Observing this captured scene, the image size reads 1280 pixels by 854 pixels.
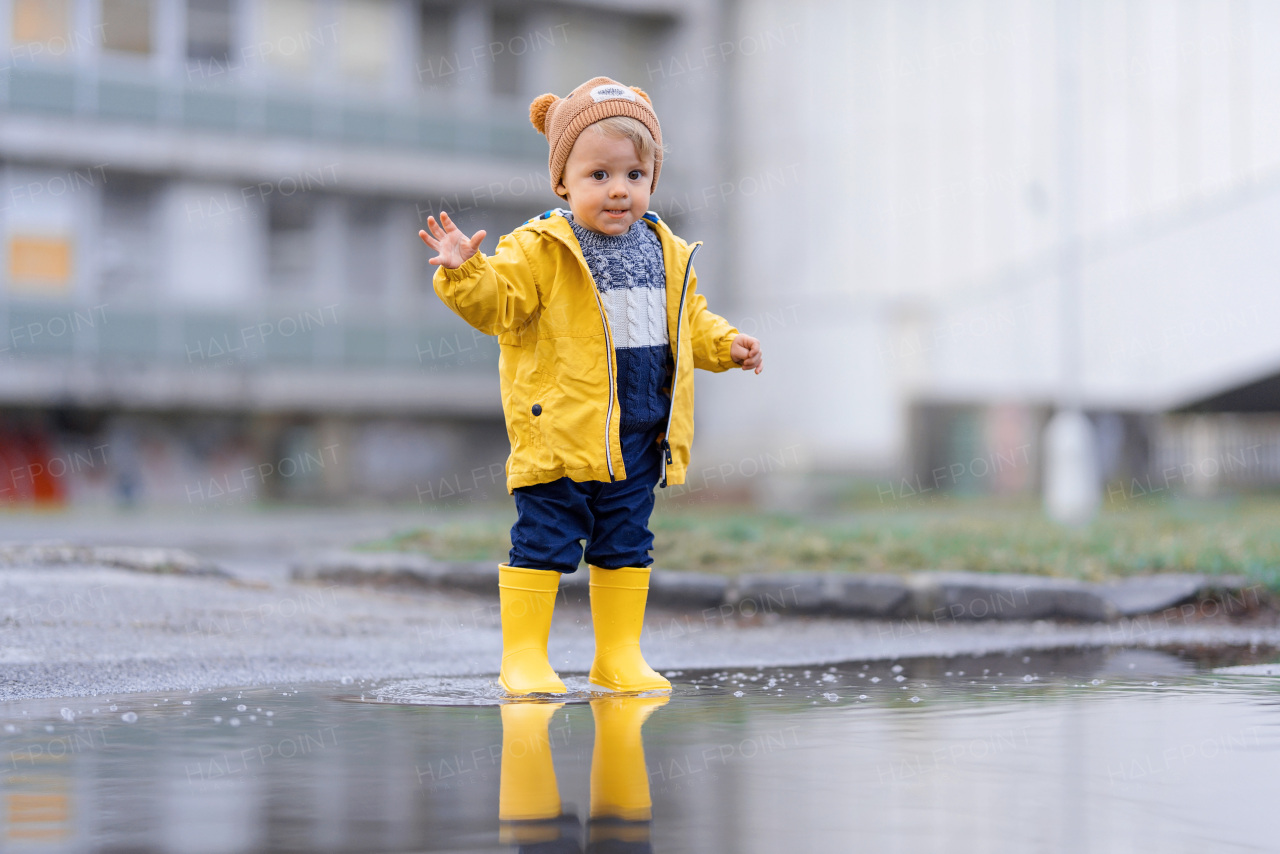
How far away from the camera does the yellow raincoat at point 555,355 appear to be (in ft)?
13.9

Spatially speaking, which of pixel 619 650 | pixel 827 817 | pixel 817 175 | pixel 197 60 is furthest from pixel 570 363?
pixel 817 175

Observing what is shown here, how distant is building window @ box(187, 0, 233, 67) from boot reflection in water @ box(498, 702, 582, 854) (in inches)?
720

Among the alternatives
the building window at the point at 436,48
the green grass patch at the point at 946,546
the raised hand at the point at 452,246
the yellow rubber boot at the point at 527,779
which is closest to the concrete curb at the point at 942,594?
the green grass patch at the point at 946,546

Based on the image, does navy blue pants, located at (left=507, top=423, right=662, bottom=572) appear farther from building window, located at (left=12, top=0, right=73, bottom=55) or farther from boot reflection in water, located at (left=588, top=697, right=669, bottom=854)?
building window, located at (left=12, top=0, right=73, bottom=55)

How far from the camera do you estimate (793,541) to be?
8297 mm

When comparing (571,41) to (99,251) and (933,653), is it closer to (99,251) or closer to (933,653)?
(99,251)

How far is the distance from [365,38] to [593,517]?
1847 centimetres

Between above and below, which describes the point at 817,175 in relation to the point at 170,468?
above

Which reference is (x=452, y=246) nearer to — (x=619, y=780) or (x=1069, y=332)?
(x=619, y=780)

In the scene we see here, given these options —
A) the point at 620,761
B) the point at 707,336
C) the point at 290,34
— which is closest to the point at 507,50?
the point at 290,34

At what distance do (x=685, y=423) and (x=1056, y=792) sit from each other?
75.1 inches

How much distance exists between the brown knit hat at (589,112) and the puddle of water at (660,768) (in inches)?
61.9

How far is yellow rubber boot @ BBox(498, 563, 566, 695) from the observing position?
4285 millimetres

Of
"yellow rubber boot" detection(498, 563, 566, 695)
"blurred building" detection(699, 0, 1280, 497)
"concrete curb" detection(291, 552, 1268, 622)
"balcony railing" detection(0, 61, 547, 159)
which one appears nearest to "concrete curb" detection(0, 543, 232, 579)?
"concrete curb" detection(291, 552, 1268, 622)
